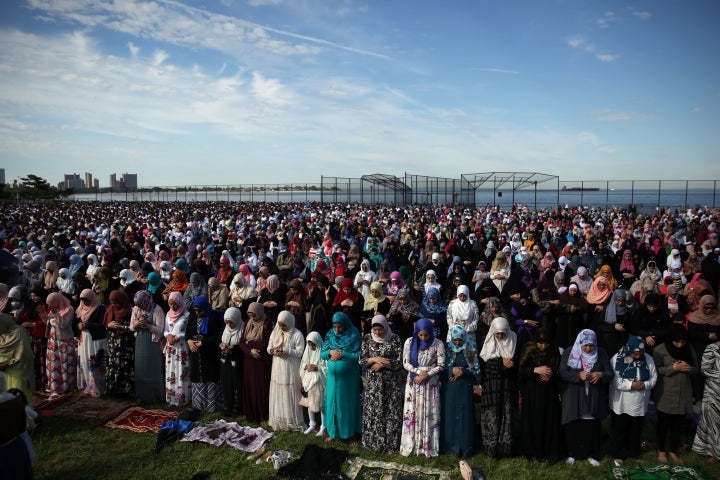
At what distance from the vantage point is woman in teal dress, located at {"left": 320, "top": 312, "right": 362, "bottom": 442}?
466 centimetres

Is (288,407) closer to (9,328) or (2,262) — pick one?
(9,328)

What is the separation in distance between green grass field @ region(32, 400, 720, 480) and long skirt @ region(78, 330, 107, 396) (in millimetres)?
899

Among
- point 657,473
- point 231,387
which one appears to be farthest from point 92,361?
point 657,473

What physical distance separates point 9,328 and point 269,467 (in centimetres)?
316

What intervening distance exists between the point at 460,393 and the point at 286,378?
75.2 inches

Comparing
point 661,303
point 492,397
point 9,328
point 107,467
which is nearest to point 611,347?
point 661,303

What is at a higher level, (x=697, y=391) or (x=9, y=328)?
(x=9, y=328)

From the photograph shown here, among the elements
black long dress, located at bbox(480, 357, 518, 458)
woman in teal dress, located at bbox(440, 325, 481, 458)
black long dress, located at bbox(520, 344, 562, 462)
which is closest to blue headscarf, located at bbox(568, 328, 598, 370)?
black long dress, located at bbox(520, 344, 562, 462)

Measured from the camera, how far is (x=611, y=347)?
6.09 meters

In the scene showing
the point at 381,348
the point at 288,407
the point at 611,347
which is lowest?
the point at 288,407

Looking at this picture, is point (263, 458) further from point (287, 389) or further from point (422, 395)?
point (422, 395)

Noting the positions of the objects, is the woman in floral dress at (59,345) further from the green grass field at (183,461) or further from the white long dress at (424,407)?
the white long dress at (424,407)

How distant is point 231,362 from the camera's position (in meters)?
5.23

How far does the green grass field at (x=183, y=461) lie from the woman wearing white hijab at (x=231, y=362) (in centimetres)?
64
